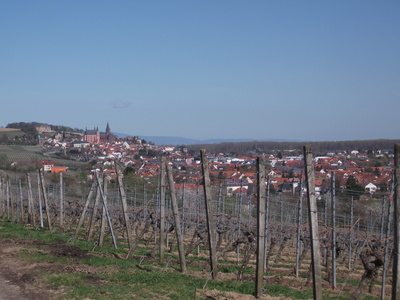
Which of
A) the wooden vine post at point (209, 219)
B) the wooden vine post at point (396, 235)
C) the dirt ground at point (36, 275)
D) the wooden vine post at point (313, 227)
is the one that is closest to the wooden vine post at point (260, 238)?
the dirt ground at point (36, 275)

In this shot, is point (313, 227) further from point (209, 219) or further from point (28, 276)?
point (28, 276)

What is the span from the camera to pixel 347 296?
9.82m

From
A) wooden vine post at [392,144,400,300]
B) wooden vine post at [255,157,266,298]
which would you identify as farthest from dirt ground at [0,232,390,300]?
wooden vine post at [392,144,400,300]

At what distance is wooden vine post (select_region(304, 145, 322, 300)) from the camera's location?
691 centimetres

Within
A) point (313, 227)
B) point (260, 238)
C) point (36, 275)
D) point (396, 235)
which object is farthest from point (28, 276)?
point (396, 235)

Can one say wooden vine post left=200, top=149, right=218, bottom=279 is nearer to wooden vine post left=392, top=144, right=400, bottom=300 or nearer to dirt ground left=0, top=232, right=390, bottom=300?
dirt ground left=0, top=232, right=390, bottom=300

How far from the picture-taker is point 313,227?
696 cm

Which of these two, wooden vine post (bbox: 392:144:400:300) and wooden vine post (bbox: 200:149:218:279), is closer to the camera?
wooden vine post (bbox: 392:144:400:300)

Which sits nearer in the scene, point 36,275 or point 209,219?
point 209,219

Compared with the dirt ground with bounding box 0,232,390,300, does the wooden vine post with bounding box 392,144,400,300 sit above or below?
above

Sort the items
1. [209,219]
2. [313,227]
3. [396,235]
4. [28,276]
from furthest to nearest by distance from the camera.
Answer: [28,276] → [209,219] → [313,227] → [396,235]

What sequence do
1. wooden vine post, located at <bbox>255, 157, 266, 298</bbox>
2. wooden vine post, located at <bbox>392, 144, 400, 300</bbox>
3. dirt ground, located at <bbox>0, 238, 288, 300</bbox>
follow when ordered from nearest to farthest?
wooden vine post, located at <bbox>392, 144, 400, 300</bbox> < wooden vine post, located at <bbox>255, 157, 266, 298</bbox> < dirt ground, located at <bbox>0, 238, 288, 300</bbox>

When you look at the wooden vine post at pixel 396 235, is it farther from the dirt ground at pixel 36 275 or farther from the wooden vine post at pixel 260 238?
the dirt ground at pixel 36 275

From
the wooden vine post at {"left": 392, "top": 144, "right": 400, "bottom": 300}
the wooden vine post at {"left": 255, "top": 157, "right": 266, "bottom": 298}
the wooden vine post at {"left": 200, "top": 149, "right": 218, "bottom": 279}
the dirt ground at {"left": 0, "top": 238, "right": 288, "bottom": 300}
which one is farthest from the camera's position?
the wooden vine post at {"left": 200, "top": 149, "right": 218, "bottom": 279}
